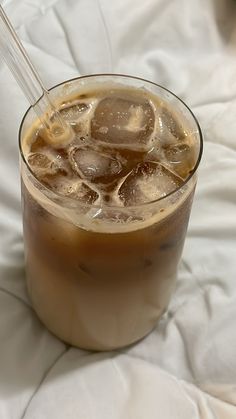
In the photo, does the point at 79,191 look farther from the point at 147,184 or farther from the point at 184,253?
the point at 184,253

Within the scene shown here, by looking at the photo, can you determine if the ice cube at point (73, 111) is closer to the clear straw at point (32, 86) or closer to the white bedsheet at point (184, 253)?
the clear straw at point (32, 86)

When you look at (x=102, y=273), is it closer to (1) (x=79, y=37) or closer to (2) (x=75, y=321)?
(2) (x=75, y=321)

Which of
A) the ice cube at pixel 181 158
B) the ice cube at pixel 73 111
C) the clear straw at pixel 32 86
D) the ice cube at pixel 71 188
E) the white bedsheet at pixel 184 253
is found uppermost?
the clear straw at pixel 32 86

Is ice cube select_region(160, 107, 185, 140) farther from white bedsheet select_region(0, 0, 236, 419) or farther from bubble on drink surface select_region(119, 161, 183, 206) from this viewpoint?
white bedsheet select_region(0, 0, 236, 419)

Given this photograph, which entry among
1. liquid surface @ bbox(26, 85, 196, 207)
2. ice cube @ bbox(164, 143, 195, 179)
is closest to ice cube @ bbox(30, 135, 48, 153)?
liquid surface @ bbox(26, 85, 196, 207)

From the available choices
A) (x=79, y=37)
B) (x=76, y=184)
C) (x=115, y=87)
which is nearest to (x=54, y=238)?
(x=76, y=184)

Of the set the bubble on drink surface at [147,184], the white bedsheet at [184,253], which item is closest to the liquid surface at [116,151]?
the bubble on drink surface at [147,184]
